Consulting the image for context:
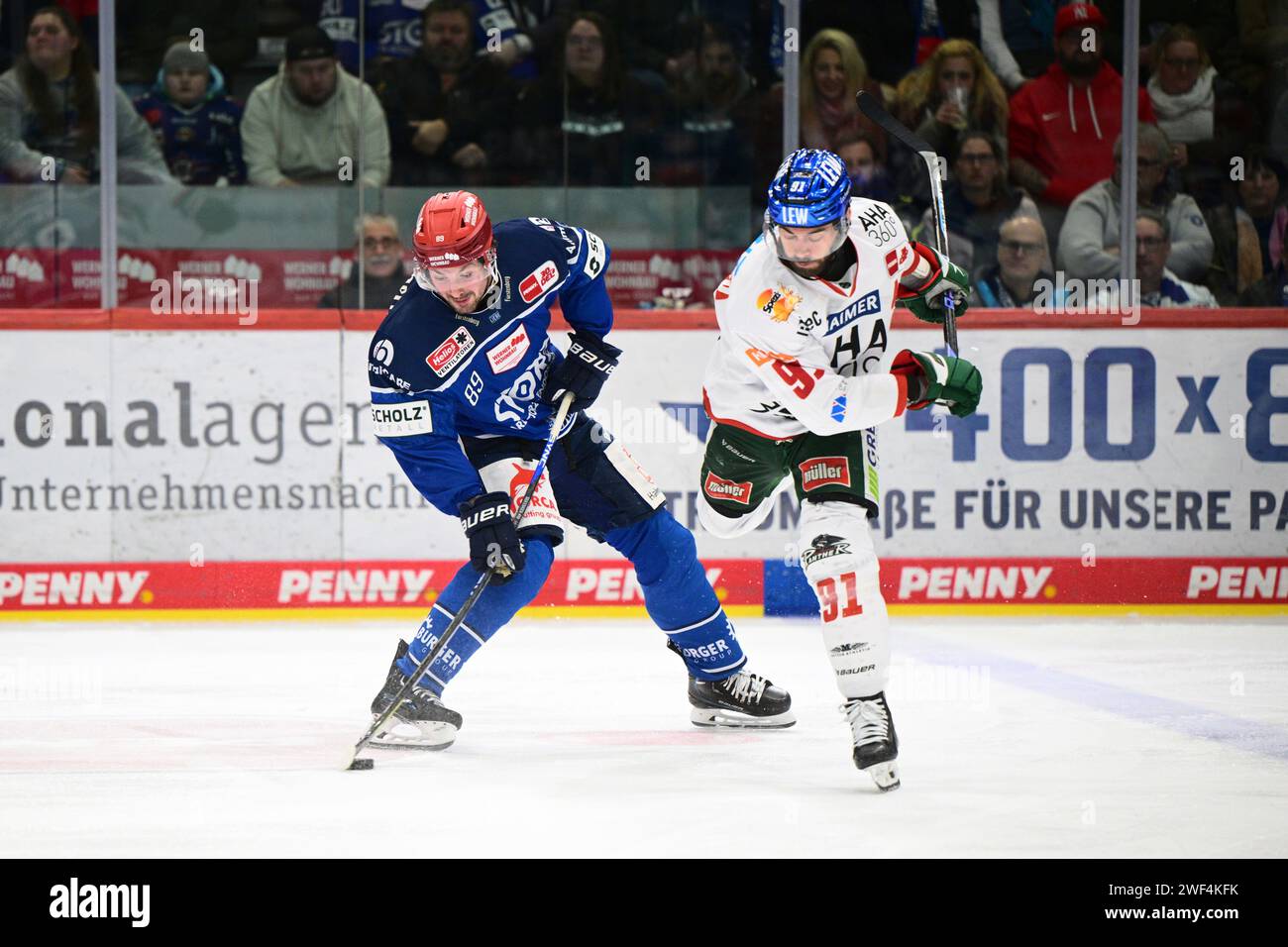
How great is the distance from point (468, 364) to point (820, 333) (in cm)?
85

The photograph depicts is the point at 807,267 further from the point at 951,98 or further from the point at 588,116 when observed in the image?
the point at 951,98

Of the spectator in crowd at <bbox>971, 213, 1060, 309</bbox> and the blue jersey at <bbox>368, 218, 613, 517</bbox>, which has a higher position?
the spectator in crowd at <bbox>971, 213, 1060, 309</bbox>

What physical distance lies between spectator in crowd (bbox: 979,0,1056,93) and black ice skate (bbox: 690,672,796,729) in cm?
340

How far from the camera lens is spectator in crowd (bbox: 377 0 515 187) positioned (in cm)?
682

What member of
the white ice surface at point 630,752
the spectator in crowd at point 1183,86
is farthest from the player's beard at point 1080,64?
the white ice surface at point 630,752

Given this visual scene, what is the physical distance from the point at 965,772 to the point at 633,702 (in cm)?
127

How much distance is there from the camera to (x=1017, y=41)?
7.04 meters

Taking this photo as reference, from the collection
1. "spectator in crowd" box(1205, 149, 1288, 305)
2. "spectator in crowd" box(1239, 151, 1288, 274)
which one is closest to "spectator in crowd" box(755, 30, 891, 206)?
"spectator in crowd" box(1205, 149, 1288, 305)

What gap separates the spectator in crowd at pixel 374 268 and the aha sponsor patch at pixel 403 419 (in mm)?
2513

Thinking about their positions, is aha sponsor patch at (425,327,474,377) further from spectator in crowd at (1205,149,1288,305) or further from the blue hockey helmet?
spectator in crowd at (1205,149,1288,305)

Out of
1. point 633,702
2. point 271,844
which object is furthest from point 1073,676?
point 271,844

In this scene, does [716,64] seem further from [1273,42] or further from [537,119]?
[1273,42]

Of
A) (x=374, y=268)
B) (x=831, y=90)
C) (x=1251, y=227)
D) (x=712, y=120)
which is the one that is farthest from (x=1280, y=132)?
(x=374, y=268)
